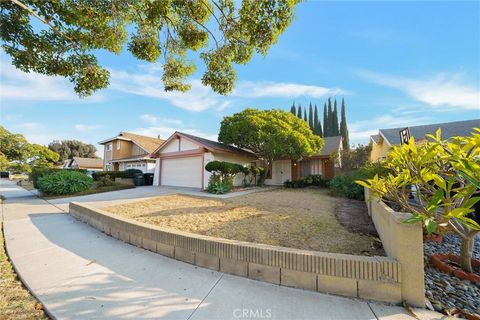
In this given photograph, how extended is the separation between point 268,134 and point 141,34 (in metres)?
9.61

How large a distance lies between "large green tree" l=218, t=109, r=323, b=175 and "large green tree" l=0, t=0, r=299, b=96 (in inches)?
341

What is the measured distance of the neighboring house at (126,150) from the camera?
22.5 meters

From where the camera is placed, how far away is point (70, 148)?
53281 mm

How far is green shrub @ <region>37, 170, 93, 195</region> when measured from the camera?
12188 millimetres

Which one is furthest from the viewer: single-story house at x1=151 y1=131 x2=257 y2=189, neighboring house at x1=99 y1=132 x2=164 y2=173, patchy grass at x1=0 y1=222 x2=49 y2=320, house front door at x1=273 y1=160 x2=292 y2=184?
neighboring house at x1=99 y1=132 x2=164 y2=173

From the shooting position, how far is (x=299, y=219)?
5.78 m

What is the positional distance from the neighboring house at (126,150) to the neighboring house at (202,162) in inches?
234

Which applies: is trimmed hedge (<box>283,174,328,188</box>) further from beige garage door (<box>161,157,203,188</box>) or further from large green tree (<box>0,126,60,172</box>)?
large green tree (<box>0,126,60,172</box>)

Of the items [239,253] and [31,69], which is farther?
[31,69]

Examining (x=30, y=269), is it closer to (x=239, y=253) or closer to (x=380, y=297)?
(x=239, y=253)

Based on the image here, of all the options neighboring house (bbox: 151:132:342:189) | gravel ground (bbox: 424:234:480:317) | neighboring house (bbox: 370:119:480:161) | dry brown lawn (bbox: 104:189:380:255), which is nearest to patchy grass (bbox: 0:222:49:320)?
dry brown lawn (bbox: 104:189:380:255)

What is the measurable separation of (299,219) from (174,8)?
566 cm

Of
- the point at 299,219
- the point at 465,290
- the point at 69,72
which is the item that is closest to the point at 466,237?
the point at 465,290

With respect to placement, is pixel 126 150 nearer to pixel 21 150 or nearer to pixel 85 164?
pixel 21 150
